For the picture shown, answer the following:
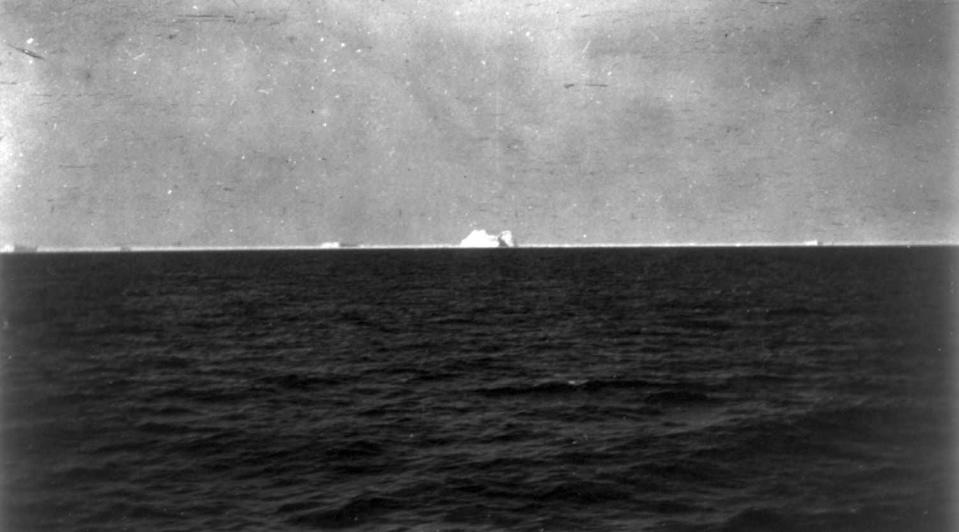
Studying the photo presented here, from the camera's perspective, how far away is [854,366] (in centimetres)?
2433

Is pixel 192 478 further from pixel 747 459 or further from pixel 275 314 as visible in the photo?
pixel 275 314

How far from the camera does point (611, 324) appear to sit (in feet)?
120

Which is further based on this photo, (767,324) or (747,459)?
(767,324)

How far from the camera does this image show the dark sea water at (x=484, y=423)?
12.2m

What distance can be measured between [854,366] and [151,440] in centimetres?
1909

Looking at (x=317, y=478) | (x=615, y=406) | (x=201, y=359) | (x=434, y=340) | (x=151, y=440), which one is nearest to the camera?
(x=317, y=478)

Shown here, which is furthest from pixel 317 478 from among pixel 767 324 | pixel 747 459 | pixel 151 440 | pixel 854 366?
pixel 767 324

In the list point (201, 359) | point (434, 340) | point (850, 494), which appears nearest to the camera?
point (850, 494)

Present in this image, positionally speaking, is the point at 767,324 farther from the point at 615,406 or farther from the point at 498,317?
the point at 615,406

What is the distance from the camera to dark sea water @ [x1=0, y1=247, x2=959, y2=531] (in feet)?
39.9

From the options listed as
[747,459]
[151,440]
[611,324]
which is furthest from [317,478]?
[611,324]

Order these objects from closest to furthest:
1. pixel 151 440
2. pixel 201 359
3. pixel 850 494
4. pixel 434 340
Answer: pixel 850 494 → pixel 151 440 → pixel 201 359 → pixel 434 340

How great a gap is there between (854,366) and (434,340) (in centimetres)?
1468

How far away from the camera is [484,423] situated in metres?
17.6
